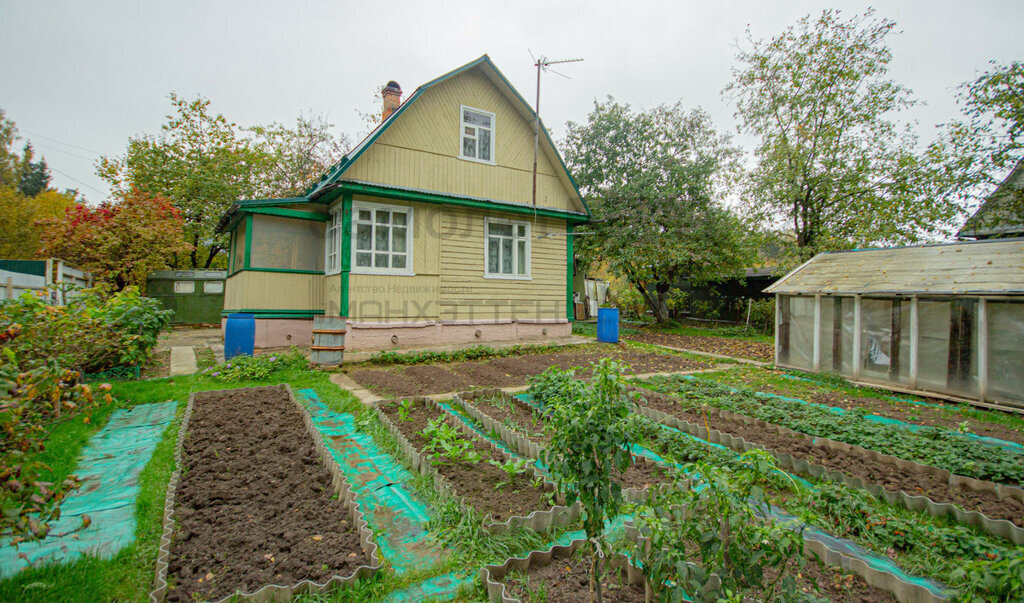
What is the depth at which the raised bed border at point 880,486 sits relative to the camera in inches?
122

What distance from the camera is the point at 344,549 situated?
269 centimetres

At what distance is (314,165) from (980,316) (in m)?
26.6

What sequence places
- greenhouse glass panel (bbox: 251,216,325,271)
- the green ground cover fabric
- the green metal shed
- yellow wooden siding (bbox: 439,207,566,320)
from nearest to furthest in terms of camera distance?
the green ground cover fabric, greenhouse glass panel (bbox: 251,216,325,271), yellow wooden siding (bbox: 439,207,566,320), the green metal shed

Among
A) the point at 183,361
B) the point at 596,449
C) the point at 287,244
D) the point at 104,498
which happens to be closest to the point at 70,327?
the point at 104,498

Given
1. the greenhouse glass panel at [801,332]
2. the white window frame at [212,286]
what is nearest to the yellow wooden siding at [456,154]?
the greenhouse glass panel at [801,332]

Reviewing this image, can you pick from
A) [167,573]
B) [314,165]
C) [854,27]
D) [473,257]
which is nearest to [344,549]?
[167,573]

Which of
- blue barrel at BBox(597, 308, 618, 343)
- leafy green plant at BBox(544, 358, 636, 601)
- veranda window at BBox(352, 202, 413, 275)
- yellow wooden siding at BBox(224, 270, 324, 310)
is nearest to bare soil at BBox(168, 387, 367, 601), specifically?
leafy green plant at BBox(544, 358, 636, 601)

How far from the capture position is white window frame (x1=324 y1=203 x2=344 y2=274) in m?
9.98

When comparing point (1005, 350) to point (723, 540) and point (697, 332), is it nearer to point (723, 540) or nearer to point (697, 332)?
point (723, 540)

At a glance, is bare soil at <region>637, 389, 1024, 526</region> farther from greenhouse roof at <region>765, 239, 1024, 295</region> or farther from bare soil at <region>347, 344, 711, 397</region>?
greenhouse roof at <region>765, 239, 1024, 295</region>

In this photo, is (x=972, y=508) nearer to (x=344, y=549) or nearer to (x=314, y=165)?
(x=344, y=549)

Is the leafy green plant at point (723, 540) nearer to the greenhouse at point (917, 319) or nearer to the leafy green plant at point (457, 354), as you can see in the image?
the leafy green plant at point (457, 354)

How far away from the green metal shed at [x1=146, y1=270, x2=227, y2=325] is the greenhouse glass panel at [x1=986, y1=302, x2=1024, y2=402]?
21.5m

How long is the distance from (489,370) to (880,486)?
592 centimetres
